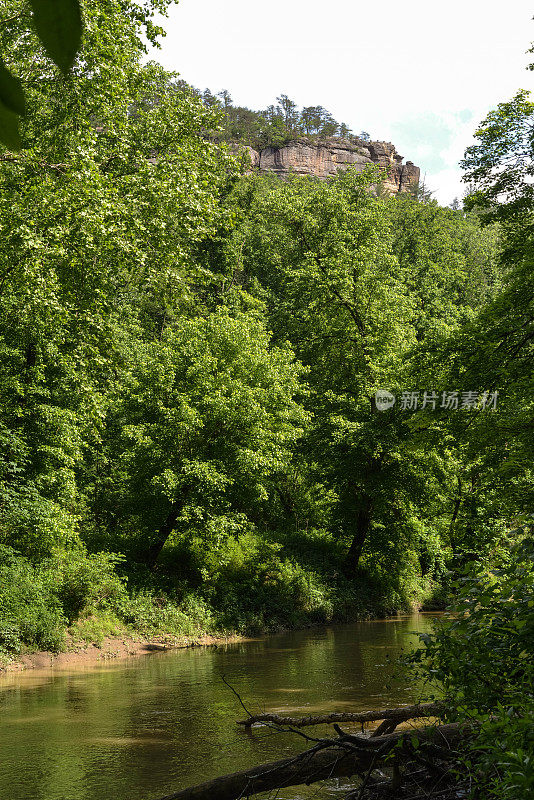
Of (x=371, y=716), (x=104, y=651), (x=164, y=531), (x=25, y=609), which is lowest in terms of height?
(x=104, y=651)

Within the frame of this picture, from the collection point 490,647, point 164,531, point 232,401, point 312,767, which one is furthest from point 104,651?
point 490,647

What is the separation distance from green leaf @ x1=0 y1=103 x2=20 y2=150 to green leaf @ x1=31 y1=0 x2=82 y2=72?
0.25 feet

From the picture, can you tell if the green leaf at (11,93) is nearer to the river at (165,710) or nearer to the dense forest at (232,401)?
the dense forest at (232,401)

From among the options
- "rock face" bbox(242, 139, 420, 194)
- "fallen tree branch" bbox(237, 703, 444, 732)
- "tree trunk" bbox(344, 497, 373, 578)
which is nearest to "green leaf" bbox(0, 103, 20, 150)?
"fallen tree branch" bbox(237, 703, 444, 732)

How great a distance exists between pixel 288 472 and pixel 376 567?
4711 millimetres

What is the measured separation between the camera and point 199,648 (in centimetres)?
1764

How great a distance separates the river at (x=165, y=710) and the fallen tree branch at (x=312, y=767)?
613 millimetres

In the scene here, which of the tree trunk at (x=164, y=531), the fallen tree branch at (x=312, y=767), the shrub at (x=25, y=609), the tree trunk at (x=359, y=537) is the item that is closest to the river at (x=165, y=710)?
the fallen tree branch at (x=312, y=767)

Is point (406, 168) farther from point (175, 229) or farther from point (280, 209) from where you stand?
point (175, 229)

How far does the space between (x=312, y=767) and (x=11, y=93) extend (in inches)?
204

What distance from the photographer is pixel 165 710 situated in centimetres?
987

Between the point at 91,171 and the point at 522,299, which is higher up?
the point at 91,171

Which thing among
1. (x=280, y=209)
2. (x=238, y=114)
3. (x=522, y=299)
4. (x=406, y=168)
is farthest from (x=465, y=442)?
(x=406, y=168)

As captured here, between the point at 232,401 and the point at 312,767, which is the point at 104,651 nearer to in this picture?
the point at 232,401
